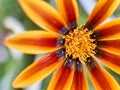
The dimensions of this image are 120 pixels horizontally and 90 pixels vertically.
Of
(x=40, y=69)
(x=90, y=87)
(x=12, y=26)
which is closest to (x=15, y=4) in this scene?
(x=12, y=26)

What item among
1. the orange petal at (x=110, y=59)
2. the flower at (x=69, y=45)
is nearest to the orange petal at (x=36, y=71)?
the flower at (x=69, y=45)

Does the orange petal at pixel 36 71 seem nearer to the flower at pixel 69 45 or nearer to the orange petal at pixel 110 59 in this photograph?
the flower at pixel 69 45

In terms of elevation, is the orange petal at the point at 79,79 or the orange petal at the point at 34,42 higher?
the orange petal at the point at 34,42

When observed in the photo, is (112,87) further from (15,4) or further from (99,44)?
(15,4)

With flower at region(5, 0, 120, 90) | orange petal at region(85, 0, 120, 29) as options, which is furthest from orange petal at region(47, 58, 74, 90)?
orange petal at region(85, 0, 120, 29)

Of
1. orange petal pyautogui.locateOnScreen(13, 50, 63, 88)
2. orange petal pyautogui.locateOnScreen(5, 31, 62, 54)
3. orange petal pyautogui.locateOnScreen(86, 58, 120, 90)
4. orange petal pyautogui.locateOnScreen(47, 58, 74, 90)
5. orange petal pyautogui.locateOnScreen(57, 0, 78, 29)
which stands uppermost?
orange petal pyautogui.locateOnScreen(57, 0, 78, 29)

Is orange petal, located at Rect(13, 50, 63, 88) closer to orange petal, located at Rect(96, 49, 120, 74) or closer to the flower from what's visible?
the flower
